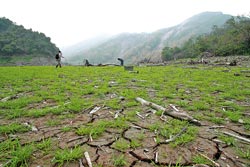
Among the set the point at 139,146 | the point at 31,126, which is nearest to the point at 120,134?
the point at 139,146

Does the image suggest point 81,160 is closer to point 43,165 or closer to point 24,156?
point 43,165

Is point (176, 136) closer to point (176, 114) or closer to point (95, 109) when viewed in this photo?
point (176, 114)

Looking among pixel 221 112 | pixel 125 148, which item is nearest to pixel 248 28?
pixel 221 112

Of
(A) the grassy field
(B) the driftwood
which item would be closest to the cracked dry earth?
(A) the grassy field

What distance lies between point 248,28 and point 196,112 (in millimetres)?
46076

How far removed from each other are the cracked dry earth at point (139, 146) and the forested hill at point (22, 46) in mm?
67709

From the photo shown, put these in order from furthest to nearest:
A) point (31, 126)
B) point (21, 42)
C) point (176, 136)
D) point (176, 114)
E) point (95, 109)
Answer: point (21, 42) → point (95, 109) → point (176, 114) → point (31, 126) → point (176, 136)

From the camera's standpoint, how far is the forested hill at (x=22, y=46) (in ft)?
215

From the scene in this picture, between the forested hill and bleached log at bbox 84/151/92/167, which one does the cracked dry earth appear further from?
the forested hill

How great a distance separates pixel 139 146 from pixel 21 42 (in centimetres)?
8376

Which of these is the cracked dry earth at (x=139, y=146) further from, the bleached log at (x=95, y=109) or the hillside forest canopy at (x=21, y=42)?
the hillside forest canopy at (x=21, y=42)

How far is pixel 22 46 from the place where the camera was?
235 feet

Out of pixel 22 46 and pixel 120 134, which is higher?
pixel 22 46

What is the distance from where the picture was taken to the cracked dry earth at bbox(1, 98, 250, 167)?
285cm
